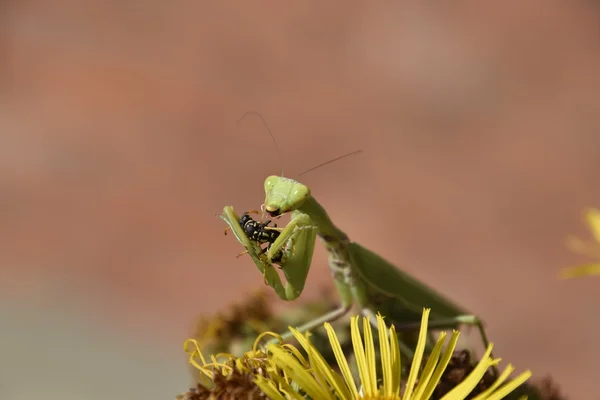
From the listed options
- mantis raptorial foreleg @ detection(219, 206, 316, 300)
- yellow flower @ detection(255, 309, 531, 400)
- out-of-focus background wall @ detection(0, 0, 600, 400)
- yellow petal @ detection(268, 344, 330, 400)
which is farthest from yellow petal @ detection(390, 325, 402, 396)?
out-of-focus background wall @ detection(0, 0, 600, 400)

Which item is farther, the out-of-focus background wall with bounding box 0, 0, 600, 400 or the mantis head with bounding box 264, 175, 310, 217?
the out-of-focus background wall with bounding box 0, 0, 600, 400

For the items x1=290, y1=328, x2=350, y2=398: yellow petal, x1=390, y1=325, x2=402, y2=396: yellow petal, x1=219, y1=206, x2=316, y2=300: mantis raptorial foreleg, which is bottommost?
x1=390, y1=325, x2=402, y2=396: yellow petal

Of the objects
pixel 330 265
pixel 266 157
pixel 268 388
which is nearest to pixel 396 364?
pixel 268 388

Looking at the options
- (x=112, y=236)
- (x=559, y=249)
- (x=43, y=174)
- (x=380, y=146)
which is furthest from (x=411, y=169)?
(x=43, y=174)

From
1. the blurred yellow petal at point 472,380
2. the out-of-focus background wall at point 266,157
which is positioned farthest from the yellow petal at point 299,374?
the out-of-focus background wall at point 266,157

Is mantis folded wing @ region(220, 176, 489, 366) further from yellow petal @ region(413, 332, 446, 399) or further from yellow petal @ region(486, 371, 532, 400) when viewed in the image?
yellow petal @ region(486, 371, 532, 400)

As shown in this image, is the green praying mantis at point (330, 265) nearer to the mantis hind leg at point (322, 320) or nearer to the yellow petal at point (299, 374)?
the mantis hind leg at point (322, 320)

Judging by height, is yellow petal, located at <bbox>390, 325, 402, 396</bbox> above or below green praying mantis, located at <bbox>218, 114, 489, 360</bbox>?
below
